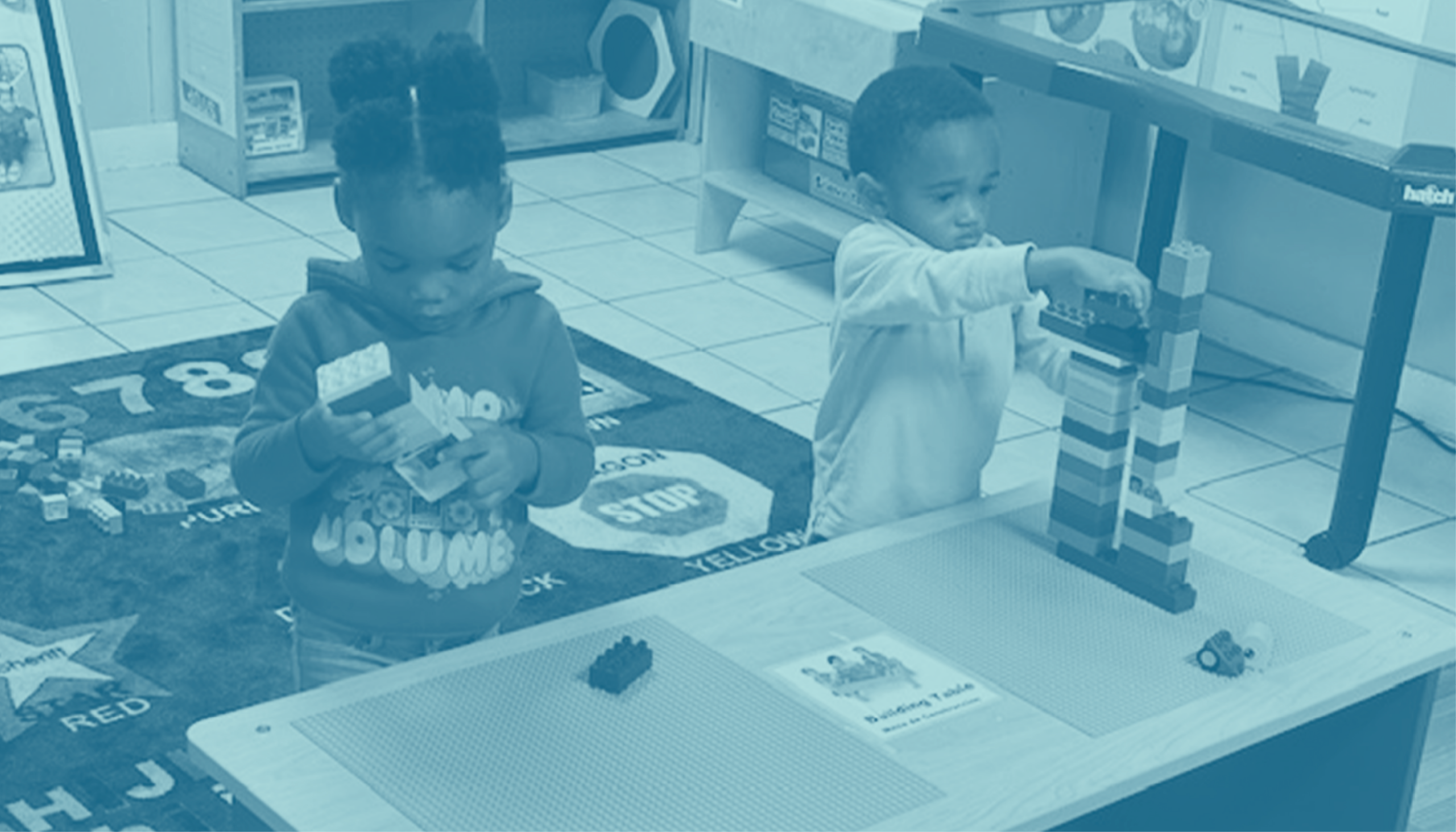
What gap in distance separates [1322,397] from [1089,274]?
2.59 metres

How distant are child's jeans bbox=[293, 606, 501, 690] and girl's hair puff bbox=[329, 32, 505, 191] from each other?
447 mm

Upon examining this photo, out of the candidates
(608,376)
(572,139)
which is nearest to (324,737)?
(608,376)

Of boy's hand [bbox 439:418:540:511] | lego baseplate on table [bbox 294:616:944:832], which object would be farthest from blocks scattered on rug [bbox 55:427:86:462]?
lego baseplate on table [bbox 294:616:944:832]

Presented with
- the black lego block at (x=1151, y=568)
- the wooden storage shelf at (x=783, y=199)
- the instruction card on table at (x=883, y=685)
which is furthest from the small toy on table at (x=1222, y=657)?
the wooden storage shelf at (x=783, y=199)

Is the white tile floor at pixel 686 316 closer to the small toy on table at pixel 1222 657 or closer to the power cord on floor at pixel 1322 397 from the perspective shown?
the power cord on floor at pixel 1322 397

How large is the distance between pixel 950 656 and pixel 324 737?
59cm

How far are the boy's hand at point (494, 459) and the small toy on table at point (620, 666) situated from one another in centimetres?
18

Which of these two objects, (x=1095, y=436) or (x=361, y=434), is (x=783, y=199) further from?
(x=361, y=434)

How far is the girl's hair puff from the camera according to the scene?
72.3 inches

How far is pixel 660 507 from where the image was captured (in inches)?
142

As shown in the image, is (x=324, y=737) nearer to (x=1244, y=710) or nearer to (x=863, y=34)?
(x=1244, y=710)

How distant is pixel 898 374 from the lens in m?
2.28

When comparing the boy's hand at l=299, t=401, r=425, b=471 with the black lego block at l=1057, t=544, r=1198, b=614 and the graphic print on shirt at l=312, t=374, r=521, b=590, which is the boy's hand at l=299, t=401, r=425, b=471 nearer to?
the graphic print on shirt at l=312, t=374, r=521, b=590

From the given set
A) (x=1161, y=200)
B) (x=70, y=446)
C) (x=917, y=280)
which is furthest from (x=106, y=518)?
(x=1161, y=200)
